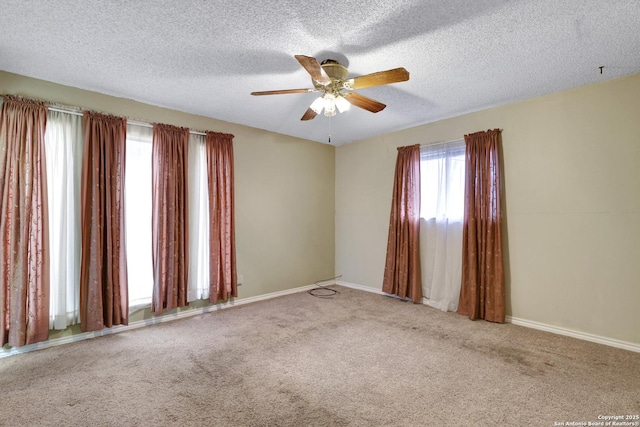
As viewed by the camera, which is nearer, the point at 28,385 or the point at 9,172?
the point at 28,385

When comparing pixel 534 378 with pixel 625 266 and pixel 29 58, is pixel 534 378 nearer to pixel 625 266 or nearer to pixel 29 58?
pixel 625 266

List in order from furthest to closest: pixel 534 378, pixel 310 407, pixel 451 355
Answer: pixel 451 355, pixel 534 378, pixel 310 407

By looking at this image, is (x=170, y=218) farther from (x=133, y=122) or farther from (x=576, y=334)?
(x=576, y=334)

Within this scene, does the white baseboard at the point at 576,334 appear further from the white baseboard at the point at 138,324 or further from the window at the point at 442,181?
the white baseboard at the point at 138,324

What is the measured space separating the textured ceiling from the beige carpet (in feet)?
7.88

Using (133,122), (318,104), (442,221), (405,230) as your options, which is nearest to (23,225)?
(133,122)

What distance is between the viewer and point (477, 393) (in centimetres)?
198

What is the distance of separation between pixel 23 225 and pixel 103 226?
556mm

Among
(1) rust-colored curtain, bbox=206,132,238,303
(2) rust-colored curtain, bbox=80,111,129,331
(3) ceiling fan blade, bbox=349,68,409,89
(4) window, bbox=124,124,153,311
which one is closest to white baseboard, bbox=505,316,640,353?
(3) ceiling fan blade, bbox=349,68,409,89

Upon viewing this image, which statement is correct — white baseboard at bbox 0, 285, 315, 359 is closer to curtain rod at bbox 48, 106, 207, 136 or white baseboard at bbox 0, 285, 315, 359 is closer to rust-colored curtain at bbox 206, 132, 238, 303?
rust-colored curtain at bbox 206, 132, 238, 303

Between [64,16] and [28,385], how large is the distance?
2.47 m

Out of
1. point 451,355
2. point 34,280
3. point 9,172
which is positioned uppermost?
point 9,172

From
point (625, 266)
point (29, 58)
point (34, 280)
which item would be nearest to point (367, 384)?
point (625, 266)

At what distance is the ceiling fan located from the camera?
2.05m
